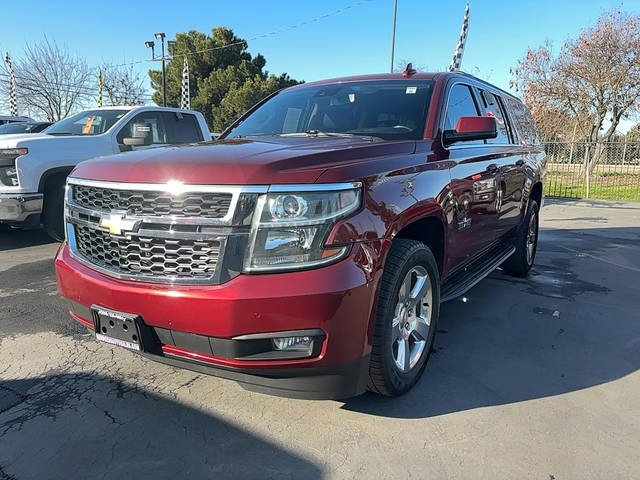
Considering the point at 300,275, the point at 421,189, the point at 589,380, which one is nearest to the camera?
the point at 300,275

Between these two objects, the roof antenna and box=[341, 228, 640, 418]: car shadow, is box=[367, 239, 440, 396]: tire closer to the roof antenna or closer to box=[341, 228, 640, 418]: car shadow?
box=[341, 228, 640, 418]: car shadow

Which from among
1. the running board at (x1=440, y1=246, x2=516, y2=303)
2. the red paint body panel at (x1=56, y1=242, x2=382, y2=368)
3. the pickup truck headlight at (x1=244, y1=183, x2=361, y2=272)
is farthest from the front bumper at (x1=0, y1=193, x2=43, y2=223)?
the running board at (x1=440, y1=246, x2=516, y2=303)

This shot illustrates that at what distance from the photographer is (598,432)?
2.45m

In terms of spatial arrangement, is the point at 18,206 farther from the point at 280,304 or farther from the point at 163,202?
the point at 280,304

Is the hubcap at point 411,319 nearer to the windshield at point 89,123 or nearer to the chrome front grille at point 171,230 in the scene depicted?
the chrome front grille at point 171,230

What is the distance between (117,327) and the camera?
2264 millimetres

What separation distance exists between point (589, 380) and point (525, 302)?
1.57 m

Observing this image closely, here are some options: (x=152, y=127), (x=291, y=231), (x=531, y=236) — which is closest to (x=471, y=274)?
(x=531, y=236)

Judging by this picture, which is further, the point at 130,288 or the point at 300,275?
the point at 130,288

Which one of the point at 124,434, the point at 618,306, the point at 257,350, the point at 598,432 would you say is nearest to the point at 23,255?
the point at 124,434

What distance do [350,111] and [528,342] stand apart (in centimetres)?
223

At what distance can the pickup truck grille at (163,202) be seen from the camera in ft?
6.78

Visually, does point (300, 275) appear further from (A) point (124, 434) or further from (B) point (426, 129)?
(B) point (426, 129)

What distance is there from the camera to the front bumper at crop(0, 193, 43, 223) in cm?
570
